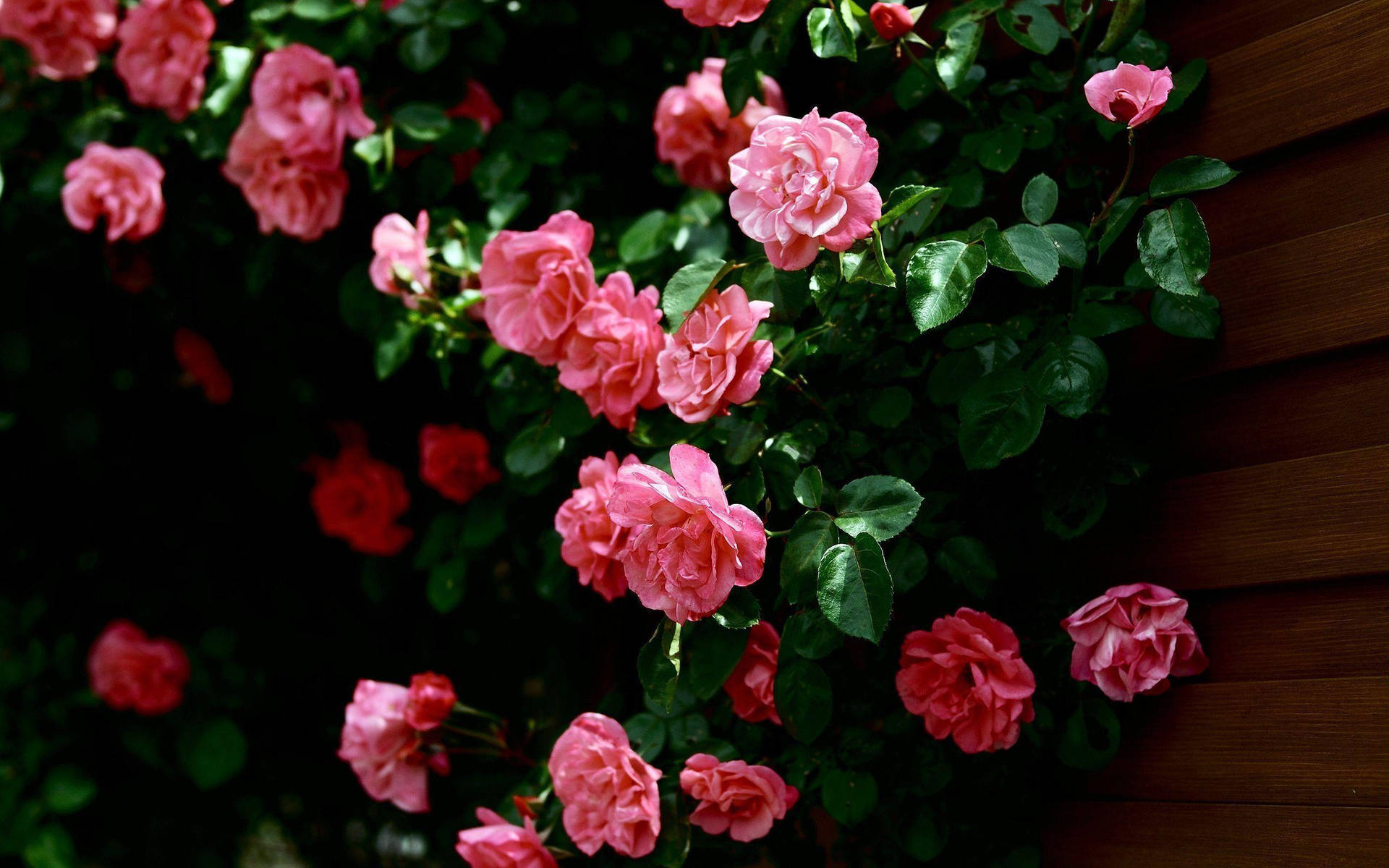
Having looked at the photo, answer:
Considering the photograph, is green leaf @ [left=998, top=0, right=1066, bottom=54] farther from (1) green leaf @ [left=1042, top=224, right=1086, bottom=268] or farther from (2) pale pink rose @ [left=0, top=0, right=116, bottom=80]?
(2) pale pink rose @ [left=0, top=0, right=116, bottom=80]

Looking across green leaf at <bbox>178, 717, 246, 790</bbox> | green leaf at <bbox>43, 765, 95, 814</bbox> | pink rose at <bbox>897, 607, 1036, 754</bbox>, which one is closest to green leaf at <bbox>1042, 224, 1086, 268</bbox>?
pink rose at <bbox>897, 607, 1036, 754</bbox>

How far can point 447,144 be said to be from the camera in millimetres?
1414

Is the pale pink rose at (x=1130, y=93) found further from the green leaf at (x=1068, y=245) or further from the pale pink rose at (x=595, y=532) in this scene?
the pale pink rose at (x=595, y=532)

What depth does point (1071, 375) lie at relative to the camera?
886 mm

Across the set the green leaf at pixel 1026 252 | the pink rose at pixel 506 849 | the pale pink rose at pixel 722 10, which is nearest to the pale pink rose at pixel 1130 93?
the green leaf at pixel 1026 252

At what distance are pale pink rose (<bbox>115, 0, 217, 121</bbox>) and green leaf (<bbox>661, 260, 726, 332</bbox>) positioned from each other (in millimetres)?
987

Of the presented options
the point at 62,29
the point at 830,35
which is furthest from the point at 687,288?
the point at 62,29

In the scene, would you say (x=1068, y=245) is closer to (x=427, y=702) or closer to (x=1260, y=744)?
(x=1260, y=744)

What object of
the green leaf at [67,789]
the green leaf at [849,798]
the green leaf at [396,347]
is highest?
the green leaf at [849,798]

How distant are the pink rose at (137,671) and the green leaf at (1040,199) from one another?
1.78 metres

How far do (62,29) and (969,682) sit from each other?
1.59m

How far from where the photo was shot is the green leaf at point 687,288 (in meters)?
0.91

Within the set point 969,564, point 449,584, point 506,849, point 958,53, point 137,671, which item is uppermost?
point 958,53

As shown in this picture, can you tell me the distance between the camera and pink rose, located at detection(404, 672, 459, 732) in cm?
119
